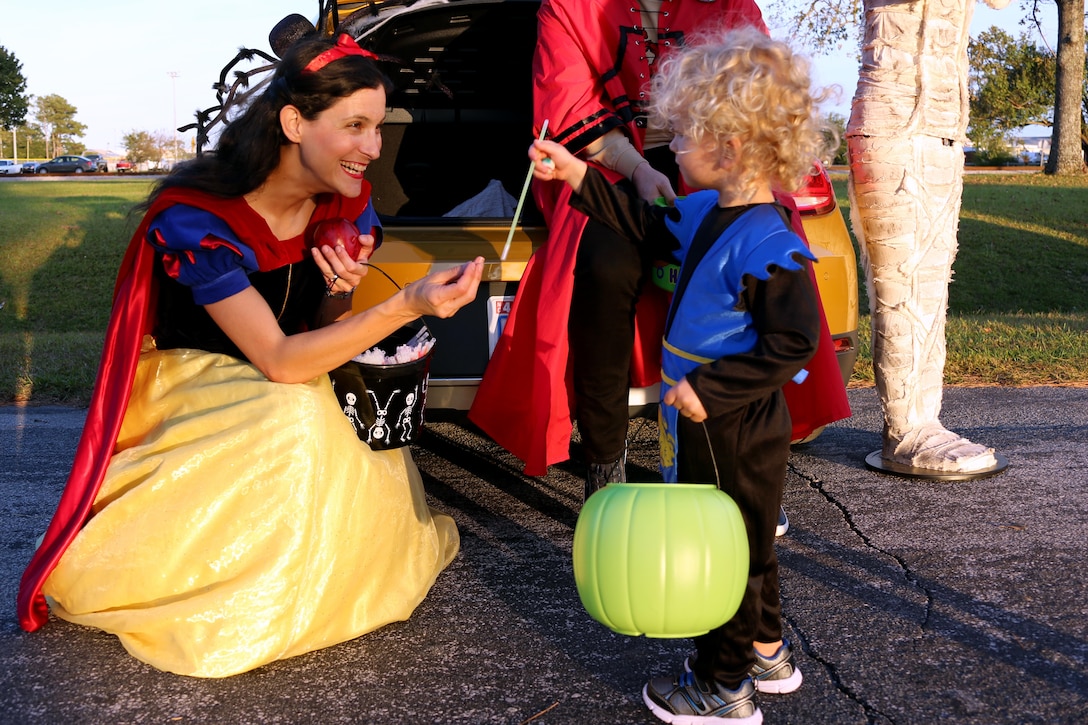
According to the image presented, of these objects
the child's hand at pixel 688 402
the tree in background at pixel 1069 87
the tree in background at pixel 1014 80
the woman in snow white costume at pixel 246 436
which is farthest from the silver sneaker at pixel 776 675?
the tree in background at pixel 1014 80

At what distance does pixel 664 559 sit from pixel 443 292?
31.3 inches

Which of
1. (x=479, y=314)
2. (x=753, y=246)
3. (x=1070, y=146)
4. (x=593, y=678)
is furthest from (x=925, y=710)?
(x=1070, y=146)

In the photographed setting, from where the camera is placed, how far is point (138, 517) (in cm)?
253

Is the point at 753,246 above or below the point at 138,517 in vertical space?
above

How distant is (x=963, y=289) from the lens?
10242mm

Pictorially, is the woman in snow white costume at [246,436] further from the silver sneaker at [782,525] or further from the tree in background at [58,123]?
the tree in background at [58,123]

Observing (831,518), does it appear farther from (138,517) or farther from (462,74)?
(462,74)

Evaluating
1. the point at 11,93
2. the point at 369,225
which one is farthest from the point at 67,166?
the point at 369,225

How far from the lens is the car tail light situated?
12.1 ft

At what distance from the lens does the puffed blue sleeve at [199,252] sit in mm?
2619

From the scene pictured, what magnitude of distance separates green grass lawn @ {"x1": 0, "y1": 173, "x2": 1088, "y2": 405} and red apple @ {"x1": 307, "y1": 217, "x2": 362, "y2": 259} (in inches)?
19.8

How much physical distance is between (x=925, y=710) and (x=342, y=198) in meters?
2.04

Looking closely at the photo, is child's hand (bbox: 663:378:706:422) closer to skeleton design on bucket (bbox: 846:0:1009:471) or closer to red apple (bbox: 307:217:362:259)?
red apple (bbox: 307:217:362:259)

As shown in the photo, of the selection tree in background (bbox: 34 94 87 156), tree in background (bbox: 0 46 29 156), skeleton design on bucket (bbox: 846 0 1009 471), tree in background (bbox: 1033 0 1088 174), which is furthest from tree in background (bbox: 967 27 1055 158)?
tree in background (bbox: 34 94 87 156)
